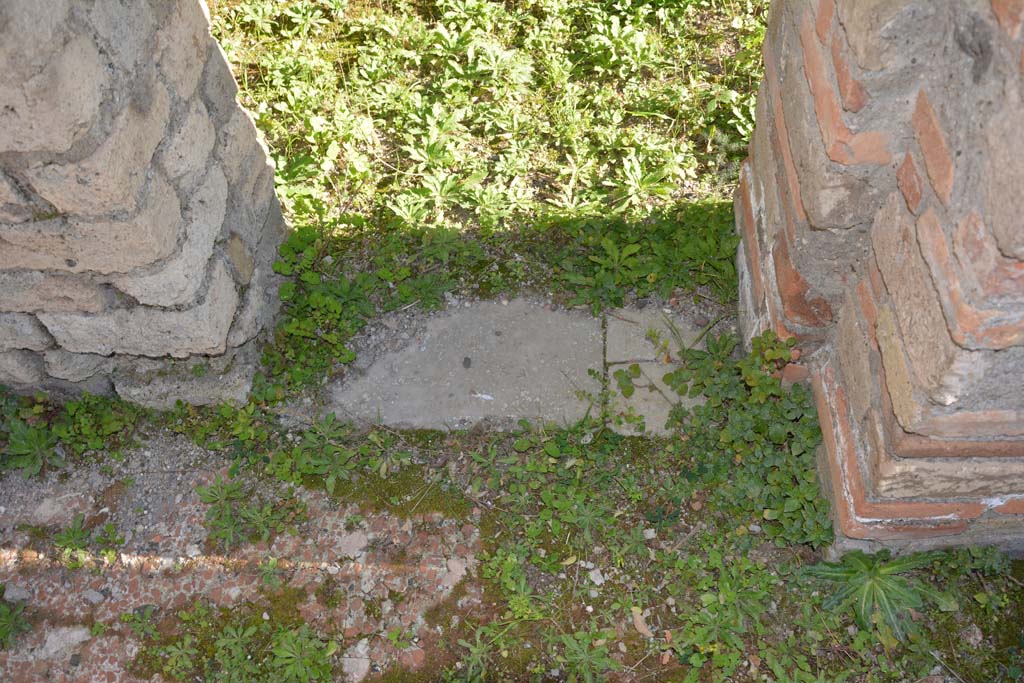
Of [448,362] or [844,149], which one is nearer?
[844,149]

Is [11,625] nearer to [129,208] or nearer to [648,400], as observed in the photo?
[129,208]

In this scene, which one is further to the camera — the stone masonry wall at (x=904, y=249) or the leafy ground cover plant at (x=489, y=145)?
the leafy ground cover plant at (x=489, y=145)

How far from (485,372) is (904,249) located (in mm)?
1598

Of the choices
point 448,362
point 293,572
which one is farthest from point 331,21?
point 293,572

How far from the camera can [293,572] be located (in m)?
2.64

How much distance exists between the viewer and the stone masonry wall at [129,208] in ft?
6.50

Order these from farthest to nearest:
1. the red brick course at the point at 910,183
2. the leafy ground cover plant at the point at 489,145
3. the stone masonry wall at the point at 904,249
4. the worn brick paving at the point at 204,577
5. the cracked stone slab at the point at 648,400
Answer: the leafy ground cover plant at the point at 489,145, the cracked stone slab at the point at 648,400, the worn brick paving at the point at 204,577, the red brick course at the point at 910,183, the stone masonry wall at the point at 904,249

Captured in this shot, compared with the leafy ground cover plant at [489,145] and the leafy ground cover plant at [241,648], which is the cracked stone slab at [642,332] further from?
the leafy ground cover plant at [241,648]

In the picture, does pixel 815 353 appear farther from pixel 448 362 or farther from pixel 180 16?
pixel 180 16

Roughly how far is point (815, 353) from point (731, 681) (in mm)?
1083

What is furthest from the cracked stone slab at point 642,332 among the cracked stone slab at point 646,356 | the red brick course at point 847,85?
the red brick course at point 847,85

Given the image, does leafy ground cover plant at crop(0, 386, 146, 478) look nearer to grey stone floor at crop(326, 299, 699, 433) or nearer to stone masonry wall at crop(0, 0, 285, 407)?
stone masonry wall at crop(0, 0, 285, 407)

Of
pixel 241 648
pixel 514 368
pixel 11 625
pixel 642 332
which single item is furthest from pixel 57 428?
pixel 642 332

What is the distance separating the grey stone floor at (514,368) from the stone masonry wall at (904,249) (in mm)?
520
